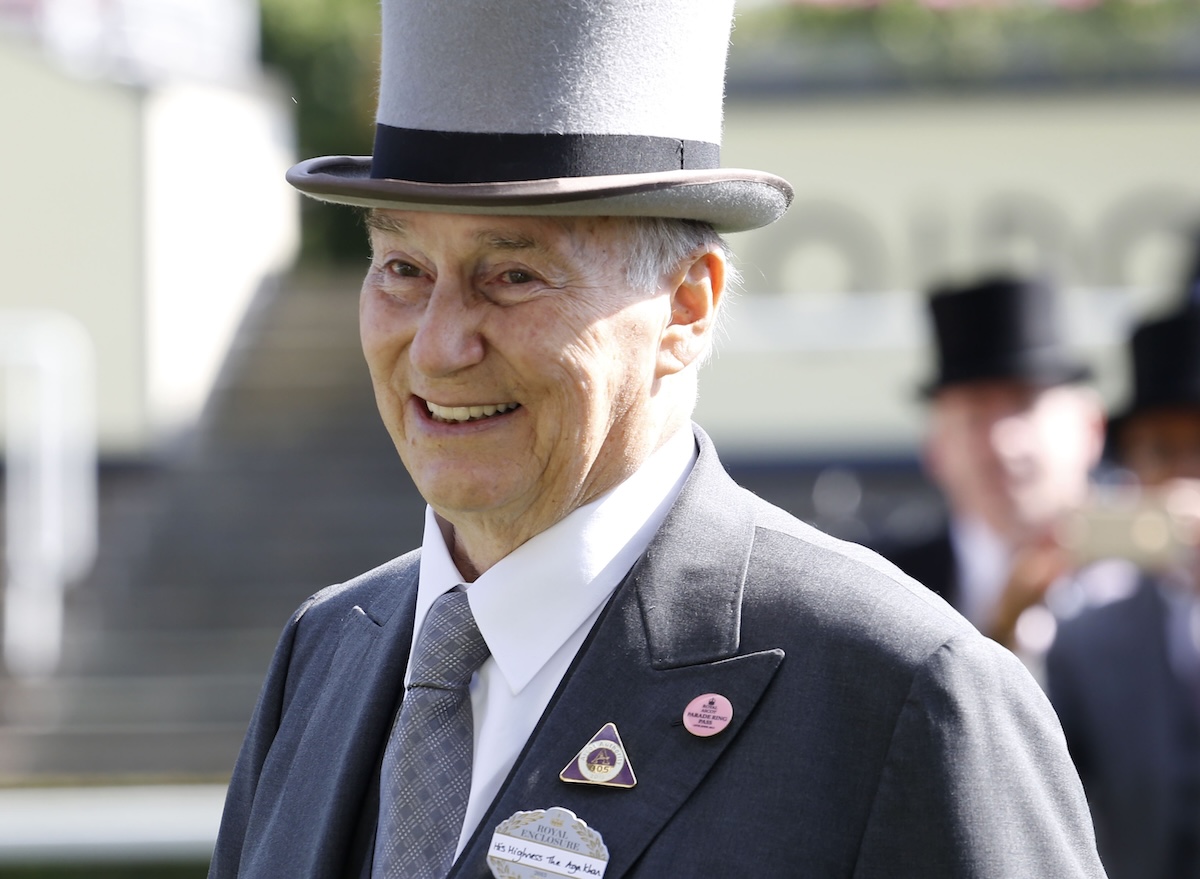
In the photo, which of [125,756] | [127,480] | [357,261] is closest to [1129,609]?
[125,756]

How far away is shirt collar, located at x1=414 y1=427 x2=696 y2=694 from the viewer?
2.29 meters

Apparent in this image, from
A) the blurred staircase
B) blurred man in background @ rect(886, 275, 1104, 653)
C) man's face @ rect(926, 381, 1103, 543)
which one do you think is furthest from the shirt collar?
the blurred staircase

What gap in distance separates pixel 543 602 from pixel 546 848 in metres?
0.34

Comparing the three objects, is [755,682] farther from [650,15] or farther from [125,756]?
[125,756]

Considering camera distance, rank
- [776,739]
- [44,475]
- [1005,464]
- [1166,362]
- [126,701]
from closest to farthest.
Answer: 1. [776,739]
2. [1005,464]
3. [1166,362]
4. [126,701]
5. [44,475]

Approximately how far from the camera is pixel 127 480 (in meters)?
13.3

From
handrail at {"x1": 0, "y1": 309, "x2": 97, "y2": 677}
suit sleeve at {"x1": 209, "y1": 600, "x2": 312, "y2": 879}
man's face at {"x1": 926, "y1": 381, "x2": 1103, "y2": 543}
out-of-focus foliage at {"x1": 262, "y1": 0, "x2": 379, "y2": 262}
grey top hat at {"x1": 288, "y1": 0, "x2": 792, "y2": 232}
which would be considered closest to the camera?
grey top hat at {"x1": 288, "y1": 0, "x2": 792, "y2": 232}

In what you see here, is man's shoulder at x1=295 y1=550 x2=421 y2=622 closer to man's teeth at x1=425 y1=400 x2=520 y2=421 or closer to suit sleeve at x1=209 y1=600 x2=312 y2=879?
suit sleeve at x1=209 y1=600 x2=312 y2=879

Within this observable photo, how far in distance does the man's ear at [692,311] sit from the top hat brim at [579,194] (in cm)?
7

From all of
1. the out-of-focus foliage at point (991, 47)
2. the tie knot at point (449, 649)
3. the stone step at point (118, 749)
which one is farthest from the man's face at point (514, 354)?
the out-of-focus foliage at point (991, 47)

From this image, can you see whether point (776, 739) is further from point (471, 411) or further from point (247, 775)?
point (247, 775)

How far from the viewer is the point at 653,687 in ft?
7.16

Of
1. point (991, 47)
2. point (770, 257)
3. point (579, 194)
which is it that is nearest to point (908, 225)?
point (770, 257)

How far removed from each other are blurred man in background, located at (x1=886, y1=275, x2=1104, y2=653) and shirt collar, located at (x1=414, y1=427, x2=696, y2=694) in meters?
2.72
